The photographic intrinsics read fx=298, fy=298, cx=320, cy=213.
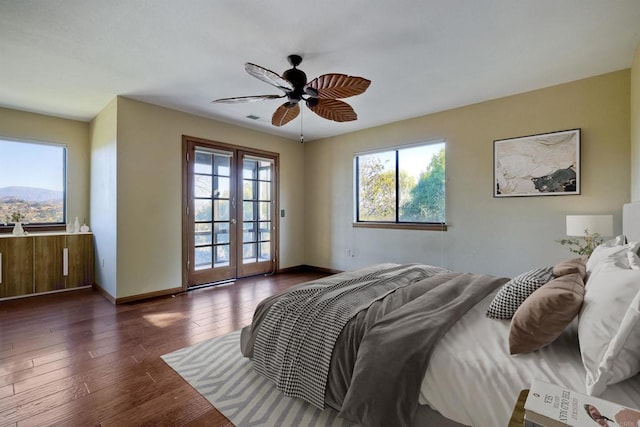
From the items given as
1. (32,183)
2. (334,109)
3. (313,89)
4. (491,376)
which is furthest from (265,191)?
(491,376)

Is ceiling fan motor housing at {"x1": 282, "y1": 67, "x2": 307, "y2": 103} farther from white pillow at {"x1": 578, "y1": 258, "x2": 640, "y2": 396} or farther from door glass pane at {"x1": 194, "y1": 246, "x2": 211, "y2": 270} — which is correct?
door glass pane at {"x1": 194, "y1": 246, "x2": 211, "y2": 270}

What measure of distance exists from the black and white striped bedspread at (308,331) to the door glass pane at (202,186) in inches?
117

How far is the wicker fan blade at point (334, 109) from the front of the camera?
2.69 m

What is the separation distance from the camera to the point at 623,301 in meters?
1.07

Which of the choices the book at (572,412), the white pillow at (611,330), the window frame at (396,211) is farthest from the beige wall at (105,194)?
the white pillow at (611,330)

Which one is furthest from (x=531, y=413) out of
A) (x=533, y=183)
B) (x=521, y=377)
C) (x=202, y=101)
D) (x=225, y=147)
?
(x=225, y=147)

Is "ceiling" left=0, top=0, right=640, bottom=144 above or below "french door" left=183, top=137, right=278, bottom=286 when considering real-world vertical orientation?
above

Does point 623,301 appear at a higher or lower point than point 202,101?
lower

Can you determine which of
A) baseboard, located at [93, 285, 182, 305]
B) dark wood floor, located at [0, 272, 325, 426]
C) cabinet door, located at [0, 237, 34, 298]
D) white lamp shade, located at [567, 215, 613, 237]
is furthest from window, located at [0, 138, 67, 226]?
white lamp shade, located at [567, 215, 613, 237]

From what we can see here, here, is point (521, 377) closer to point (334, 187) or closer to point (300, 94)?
point (300, 94)

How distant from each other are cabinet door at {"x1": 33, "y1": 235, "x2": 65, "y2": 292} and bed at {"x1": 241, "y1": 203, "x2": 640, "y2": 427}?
3.98 m

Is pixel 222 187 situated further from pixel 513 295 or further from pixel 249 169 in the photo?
pixel 513 295

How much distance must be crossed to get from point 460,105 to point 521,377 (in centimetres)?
369

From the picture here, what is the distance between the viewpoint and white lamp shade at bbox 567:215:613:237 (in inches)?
109
